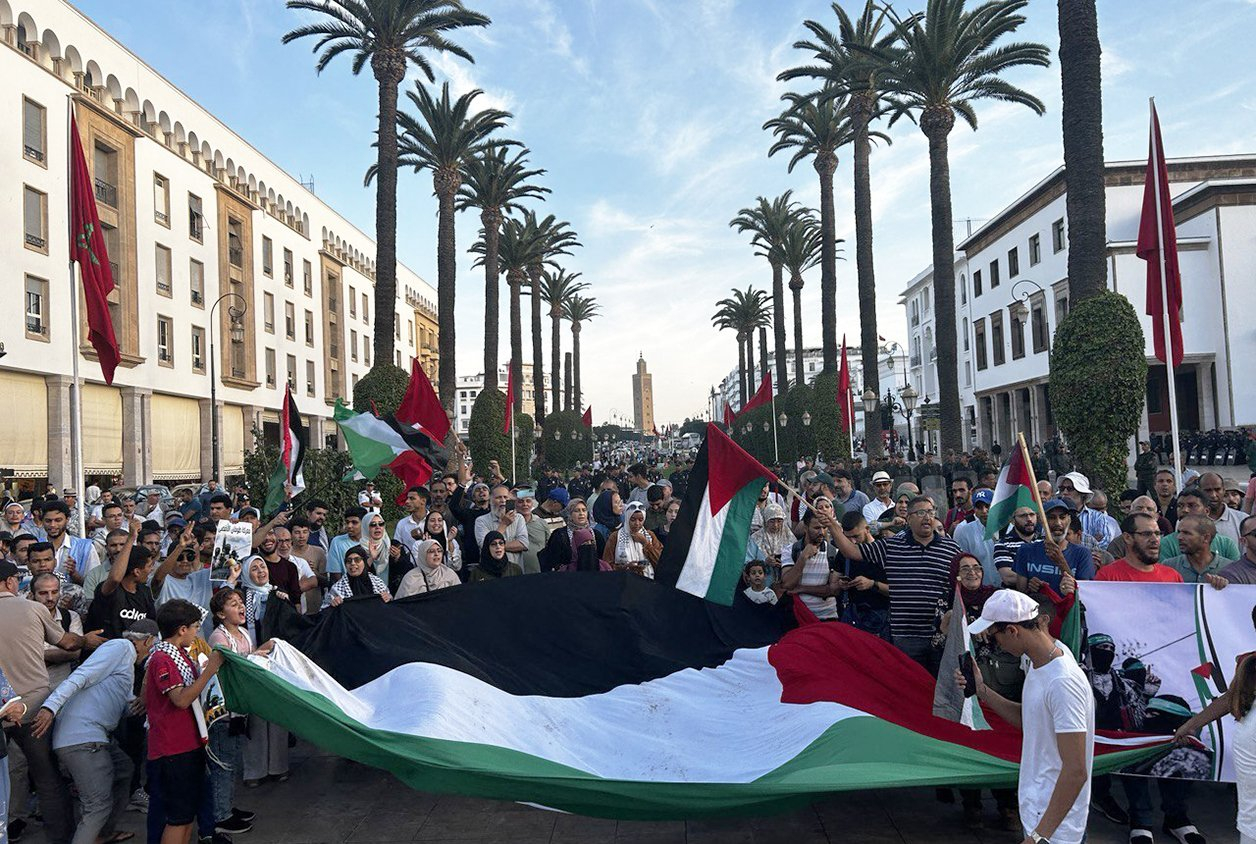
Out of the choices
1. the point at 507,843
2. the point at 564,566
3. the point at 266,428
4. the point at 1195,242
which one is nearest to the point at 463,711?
the point at 507,843

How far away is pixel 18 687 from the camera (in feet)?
18.2

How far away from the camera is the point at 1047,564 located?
650 cm

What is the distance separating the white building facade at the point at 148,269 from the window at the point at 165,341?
0.08 metres

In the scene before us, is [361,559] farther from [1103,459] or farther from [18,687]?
[1103,459]

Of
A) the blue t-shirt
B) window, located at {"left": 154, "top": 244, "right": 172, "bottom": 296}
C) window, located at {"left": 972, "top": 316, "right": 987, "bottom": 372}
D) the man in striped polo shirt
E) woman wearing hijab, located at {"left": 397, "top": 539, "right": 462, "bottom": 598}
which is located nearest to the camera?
the blue t-shirt

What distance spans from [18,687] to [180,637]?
123 cm

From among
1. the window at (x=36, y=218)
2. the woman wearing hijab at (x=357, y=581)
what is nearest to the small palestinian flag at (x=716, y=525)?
the woman wearing hijab at (x=357, y=581)

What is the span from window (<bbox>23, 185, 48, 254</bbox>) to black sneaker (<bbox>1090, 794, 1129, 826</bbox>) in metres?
32.9

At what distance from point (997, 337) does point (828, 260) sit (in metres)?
21.2

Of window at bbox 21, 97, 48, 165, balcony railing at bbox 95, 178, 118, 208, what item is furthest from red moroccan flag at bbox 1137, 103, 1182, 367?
balcony railing at bbox 95, 178, 118, 208

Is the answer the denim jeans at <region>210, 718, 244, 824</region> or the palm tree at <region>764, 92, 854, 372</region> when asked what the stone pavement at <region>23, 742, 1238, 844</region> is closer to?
the denim jeans at <region>210, 718, 244, 824</region>

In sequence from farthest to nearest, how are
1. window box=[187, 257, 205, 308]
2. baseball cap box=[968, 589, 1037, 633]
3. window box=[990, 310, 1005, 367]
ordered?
1. window box=[990, 310, 1005, 367]
2. window box=[187, 257, 205, 308]
3. baseball cap box=[968, 589, 1037, 633]

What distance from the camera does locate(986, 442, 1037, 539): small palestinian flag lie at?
24.6 ft

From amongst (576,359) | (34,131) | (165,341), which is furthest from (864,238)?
(576,359)
